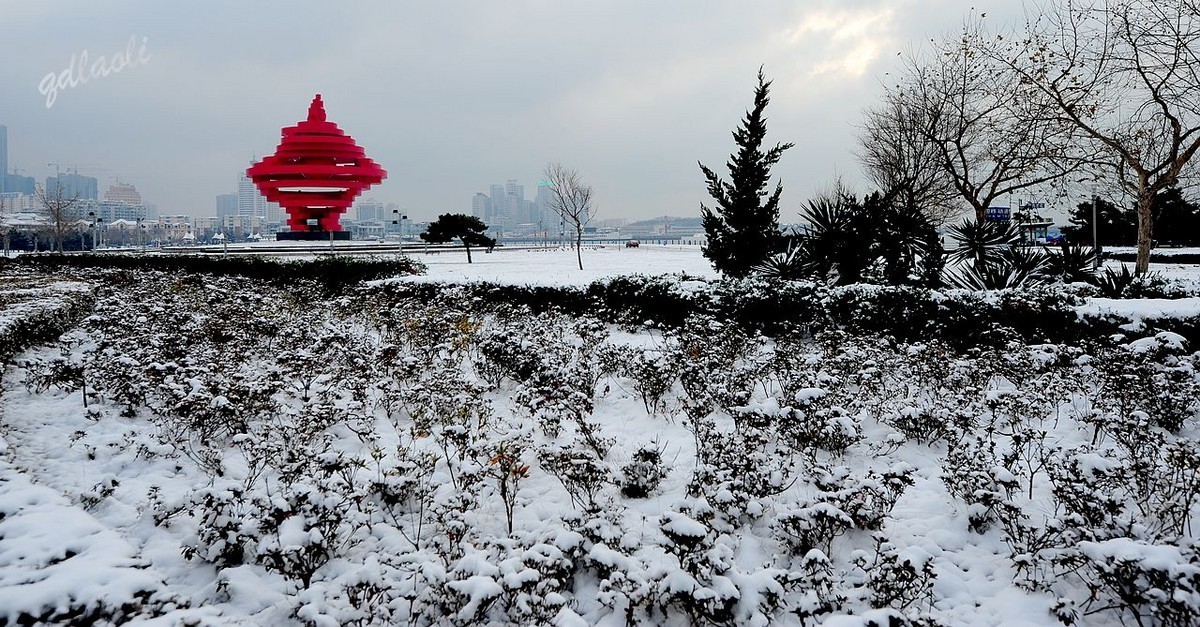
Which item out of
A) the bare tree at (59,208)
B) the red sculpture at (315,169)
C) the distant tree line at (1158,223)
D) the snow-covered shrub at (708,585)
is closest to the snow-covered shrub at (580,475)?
the snow-covered shrub at (708,585)

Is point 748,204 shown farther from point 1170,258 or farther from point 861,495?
point 1170,258

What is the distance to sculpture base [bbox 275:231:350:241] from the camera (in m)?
52.5

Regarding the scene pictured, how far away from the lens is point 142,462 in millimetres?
5070

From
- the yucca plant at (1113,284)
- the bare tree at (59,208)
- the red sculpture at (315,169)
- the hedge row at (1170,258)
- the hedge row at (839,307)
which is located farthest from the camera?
the red sculpture at (315,169)

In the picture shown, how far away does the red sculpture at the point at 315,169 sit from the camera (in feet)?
149

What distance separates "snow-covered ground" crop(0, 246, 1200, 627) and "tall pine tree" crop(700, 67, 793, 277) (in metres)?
5.67

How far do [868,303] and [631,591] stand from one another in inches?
265

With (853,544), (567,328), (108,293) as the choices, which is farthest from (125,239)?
(853,544)

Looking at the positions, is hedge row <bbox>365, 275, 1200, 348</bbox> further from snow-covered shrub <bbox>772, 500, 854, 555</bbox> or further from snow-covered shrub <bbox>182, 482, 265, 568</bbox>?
snow-covered shrub <bbox>182, 482, 265, 568</bbox>

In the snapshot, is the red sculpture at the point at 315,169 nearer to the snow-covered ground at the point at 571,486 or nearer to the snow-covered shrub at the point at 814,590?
the snow-covered ground at the point at 571,486

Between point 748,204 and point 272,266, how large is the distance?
13.6 m

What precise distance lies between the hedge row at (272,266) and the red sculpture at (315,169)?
2020cm

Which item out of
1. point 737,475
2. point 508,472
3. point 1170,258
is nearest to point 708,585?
point 737,475

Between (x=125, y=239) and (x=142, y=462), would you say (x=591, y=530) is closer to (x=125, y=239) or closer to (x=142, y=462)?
(x=142, y=462)
